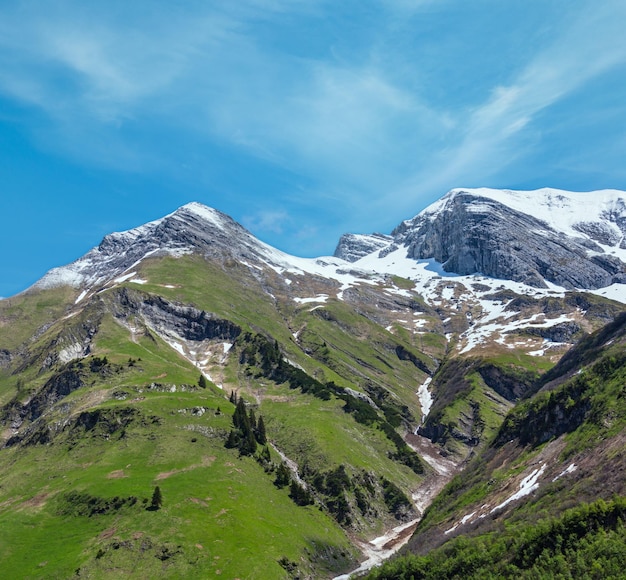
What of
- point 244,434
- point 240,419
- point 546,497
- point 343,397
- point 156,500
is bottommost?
point 546,497

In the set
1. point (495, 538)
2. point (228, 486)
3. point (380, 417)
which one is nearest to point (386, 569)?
point (495, 538)

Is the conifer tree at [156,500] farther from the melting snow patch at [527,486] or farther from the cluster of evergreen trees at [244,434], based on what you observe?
the melting snow patch at [527,486]

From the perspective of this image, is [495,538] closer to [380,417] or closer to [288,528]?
[288,528]

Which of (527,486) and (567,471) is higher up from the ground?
(567,471)

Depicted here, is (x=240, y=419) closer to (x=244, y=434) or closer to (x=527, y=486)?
(x=244, y=434)

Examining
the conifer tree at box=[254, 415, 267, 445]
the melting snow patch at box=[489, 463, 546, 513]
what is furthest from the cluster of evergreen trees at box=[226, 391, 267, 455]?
the melting snow patch at box=[489, 463, 546, 513]

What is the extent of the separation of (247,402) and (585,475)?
419ft

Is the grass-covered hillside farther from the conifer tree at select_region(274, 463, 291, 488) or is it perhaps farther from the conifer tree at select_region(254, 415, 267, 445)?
the conifer tree at select_region(254, 415, 267, 445)

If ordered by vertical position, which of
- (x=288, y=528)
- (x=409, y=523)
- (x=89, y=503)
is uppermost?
(x=89, y=503)

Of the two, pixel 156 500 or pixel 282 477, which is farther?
pixel 282 477

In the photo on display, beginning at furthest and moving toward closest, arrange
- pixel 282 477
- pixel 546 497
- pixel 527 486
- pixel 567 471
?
pixel 282 477 → pixel 527 486 → pixel 567 471 → pixel 546 497

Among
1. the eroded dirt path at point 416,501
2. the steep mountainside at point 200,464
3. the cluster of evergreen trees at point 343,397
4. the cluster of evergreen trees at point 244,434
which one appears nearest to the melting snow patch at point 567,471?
the steep mountainside at point 200,464

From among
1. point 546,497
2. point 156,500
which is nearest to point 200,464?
point 156,500

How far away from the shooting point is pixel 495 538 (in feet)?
175
